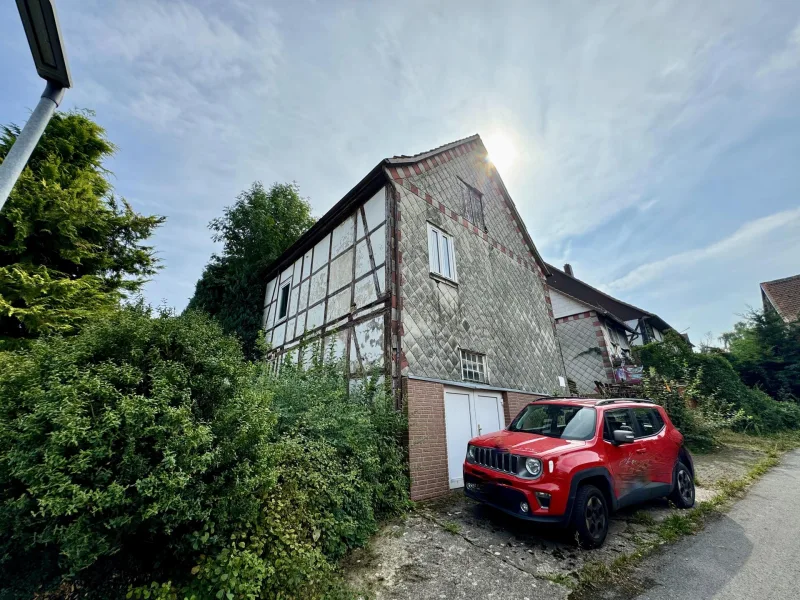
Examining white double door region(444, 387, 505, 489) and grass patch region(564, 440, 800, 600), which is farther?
white double door region(444, 387, 505, 489)

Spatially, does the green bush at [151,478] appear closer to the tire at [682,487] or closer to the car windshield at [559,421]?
the car windshield at [559,421]

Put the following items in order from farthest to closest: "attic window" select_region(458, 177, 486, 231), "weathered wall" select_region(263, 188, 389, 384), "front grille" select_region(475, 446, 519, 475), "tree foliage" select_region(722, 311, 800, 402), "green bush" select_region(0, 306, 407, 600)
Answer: "tree foliage" select_region(722, 311, 800, 402) < "attic window" select_region(458, 177, 486, 231) < "weathered wall" select_region(263, 188, 389, 384) < "front grille" select_region(475, 446, 519, 475) < "green bush" select_region(0, 306, 407, 600)

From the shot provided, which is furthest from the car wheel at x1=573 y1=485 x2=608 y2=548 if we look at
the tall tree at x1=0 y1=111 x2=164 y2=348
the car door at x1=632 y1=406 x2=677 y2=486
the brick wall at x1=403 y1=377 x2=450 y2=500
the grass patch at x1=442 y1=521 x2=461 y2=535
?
the tall tree at x1=0 y1=111 x2=164 y2=348

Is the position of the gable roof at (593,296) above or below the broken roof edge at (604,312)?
above

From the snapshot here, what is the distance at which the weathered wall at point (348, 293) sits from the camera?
7508mm

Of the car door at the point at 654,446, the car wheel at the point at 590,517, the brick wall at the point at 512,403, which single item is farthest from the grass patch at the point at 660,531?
the brick wall at the point at 512,403

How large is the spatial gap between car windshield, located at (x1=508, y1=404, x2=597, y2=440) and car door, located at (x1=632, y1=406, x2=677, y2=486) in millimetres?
1079

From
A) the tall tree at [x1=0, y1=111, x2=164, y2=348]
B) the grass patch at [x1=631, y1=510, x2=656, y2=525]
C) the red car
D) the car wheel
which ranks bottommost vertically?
the grass patch at [x1=631, y1=510, x2=656, y2=525]

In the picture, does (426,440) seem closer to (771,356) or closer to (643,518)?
(643,518)

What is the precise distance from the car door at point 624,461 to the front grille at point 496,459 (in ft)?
4.56

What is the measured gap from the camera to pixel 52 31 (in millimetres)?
2445

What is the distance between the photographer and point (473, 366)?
336 inches

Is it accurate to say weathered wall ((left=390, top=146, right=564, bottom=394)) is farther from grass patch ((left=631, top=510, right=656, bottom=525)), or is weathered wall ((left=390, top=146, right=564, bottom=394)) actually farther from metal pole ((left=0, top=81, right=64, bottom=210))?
metal pole ((left=0, top=81, right=64, bottom=210))

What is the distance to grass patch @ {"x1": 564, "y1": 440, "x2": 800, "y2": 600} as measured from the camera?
3.55m
